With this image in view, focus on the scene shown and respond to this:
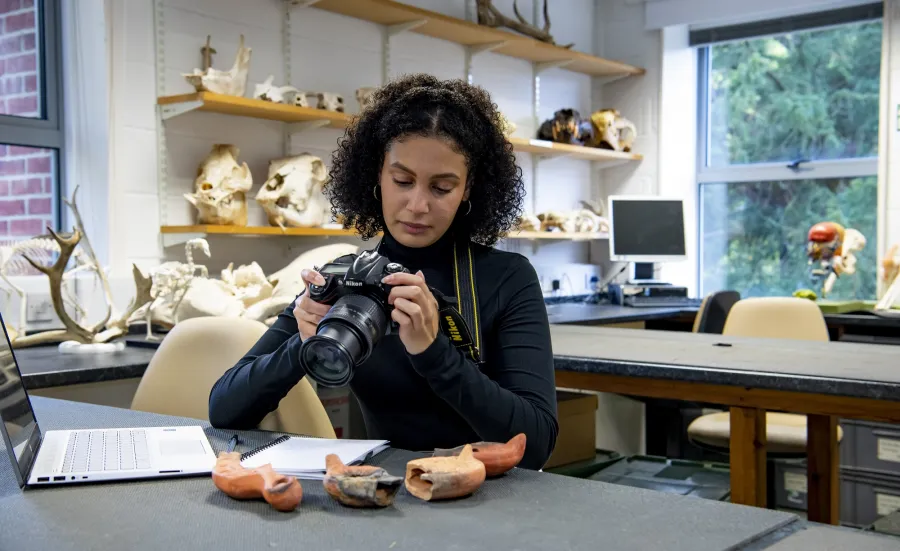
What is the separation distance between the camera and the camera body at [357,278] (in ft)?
Result: 3.48

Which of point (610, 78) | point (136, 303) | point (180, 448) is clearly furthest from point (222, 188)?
point (610, 78)

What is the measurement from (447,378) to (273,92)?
2316mm

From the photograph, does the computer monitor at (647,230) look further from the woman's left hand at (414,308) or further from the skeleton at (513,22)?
the woman's left hand at (414,308)

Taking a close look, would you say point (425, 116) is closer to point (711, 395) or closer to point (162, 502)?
point (162, 502)

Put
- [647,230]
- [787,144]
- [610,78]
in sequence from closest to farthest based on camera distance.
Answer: [647,230]
[787,144]
[610,78]

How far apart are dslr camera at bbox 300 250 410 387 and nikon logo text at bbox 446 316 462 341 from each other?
0.10m

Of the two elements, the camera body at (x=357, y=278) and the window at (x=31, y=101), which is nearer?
the camera body at (x=357, y=278)

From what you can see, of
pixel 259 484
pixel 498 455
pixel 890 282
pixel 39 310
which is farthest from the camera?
pixel 890 282

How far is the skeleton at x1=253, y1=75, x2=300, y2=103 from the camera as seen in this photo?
325 centimetres

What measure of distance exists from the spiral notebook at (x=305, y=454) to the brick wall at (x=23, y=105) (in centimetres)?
222

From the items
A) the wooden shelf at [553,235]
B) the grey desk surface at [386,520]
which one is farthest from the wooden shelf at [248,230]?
the grey desk surface at [386,520]

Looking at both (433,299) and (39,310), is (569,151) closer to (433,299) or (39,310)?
(39,310)

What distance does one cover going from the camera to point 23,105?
9.99 ft

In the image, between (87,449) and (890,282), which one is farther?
(890,282)
